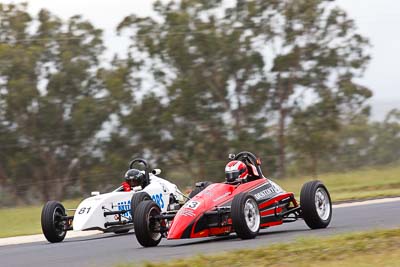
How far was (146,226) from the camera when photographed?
15352mm

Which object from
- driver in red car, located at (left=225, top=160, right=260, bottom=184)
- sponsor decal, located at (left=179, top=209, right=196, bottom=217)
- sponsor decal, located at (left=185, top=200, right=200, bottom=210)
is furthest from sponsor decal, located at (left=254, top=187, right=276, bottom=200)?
sponsor decal, located at (left=179, top=209, right=196, bottom=217)

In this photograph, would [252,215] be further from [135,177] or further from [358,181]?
[358,181]

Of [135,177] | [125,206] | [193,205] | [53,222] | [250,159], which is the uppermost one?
[135,177]

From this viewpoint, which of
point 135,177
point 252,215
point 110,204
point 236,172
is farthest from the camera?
point 135,177

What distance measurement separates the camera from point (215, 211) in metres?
15.4

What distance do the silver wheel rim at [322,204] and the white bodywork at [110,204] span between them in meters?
4.25

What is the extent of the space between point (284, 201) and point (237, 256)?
4.80 metres

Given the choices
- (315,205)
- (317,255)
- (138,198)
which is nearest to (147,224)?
(138,198)

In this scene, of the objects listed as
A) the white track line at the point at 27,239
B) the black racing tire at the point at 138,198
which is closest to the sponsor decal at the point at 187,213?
the black racing tire at the point at 138,198

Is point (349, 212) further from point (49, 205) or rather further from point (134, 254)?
point (134, 254)

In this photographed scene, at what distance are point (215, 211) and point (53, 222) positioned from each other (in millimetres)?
4644

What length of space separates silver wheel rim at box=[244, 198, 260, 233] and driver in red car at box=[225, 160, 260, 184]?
1065 mm

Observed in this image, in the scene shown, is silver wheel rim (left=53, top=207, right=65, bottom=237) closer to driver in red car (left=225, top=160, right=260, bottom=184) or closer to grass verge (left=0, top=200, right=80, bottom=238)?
driver in red car (left=225, top=160, right=260, bottom=184)

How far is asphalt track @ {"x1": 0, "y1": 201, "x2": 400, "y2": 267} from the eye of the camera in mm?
13930
